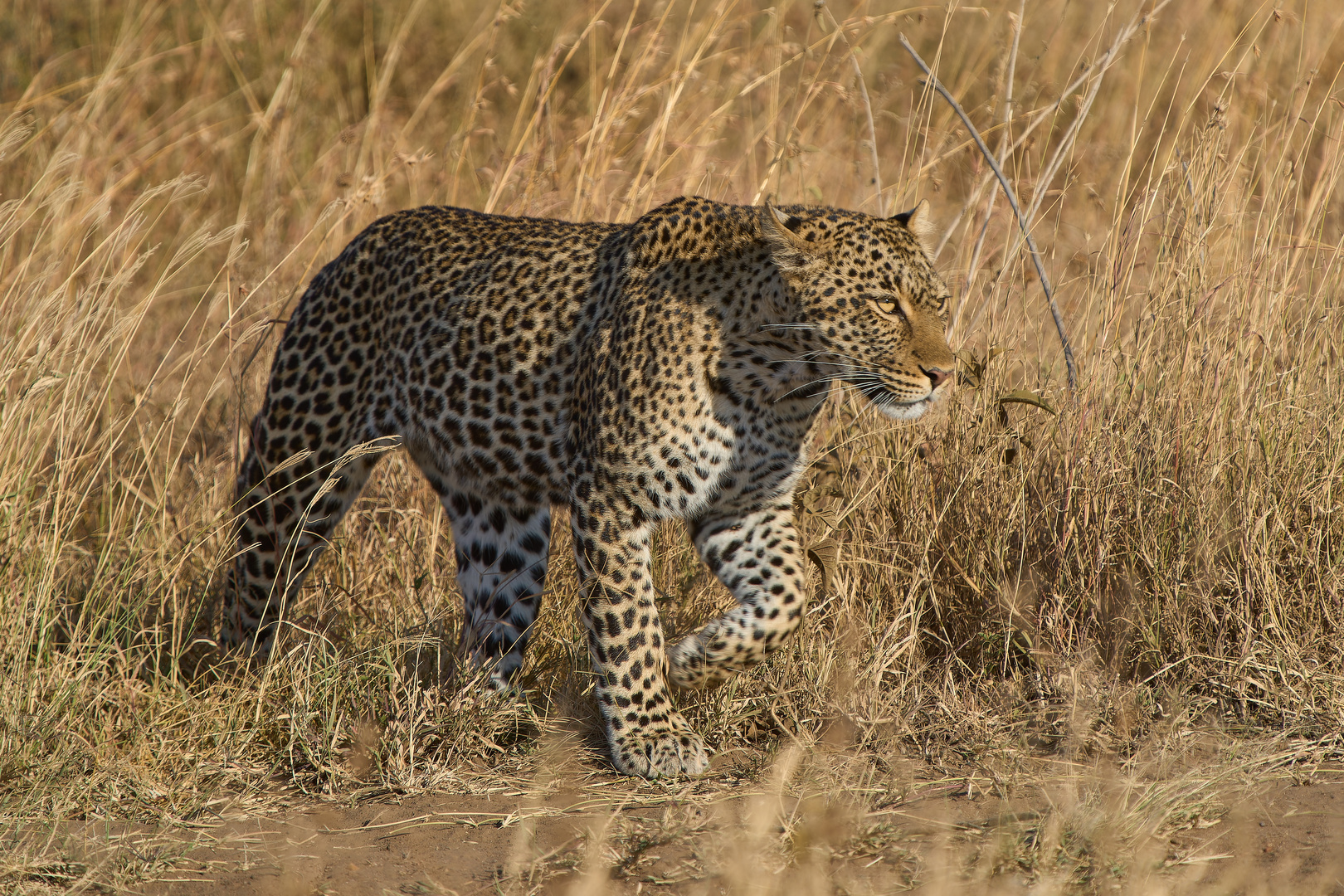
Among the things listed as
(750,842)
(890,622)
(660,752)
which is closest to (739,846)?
(750,842)

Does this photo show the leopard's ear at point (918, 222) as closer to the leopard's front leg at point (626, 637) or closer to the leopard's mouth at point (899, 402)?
the leopard's mouth at point (899, 402)

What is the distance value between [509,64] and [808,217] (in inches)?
257

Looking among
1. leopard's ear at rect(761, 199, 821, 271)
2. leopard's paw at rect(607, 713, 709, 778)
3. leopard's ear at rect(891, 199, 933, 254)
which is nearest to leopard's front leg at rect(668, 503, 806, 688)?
leopard's paw at rect(607, 713, 709, 778)

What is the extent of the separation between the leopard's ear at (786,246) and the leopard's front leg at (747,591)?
79 cm

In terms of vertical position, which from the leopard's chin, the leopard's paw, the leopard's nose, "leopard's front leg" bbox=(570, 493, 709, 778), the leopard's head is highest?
the leopard's head

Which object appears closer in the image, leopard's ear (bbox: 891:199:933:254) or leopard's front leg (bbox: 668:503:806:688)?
leopard's front leg (bbox: 668:503:806:688)

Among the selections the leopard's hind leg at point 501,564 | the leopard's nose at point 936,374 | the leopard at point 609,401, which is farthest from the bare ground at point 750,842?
the leopard's nose at point 936,374

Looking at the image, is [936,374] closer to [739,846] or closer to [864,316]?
[864,316]

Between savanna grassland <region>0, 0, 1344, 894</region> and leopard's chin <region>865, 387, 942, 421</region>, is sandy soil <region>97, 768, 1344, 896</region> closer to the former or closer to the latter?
savanna grassland <region>0, 0, 1344, 894</region>

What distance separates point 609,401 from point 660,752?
3.39 ft

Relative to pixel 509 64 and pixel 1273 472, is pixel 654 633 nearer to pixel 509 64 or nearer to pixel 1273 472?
pixel 1273 472

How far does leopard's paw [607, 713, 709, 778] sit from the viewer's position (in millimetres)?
4105

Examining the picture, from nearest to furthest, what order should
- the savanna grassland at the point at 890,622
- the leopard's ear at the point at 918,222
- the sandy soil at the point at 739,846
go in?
the sandy soil at the point at 739,846
the savanna grassland at the point at 890,622
the leopard's ear at the point at 918,222

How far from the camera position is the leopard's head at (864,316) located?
405 cm
